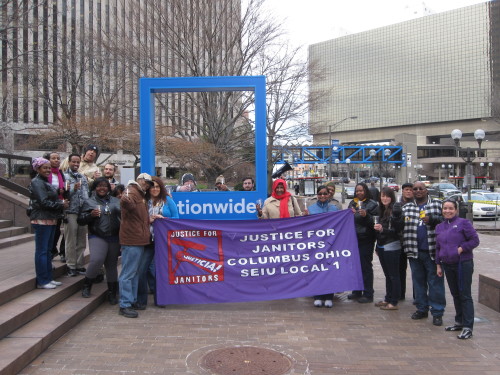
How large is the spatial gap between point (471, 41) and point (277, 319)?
11267 cm

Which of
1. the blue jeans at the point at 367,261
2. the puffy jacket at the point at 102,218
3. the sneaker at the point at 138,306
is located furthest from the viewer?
the blue jeans at the point at 367,261

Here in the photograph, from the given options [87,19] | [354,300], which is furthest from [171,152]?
[354,300]

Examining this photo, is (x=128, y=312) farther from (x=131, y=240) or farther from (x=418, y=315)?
(x=418, y=315)

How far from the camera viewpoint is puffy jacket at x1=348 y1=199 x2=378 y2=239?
6.51m

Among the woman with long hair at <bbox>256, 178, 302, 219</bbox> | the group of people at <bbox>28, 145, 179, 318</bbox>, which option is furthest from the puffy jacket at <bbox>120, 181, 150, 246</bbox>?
the woman with long hair at <bbox>256, 178, 302, 219</bbox>

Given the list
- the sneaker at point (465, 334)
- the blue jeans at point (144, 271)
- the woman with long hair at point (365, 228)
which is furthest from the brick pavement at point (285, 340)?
the woman with long hair at point (365, 228)

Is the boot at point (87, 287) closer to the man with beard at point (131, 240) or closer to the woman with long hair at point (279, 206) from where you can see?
the man with beard at point (131, 240)

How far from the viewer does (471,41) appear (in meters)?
101

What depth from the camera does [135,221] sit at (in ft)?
19.1

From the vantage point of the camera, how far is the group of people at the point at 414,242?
5227 mm

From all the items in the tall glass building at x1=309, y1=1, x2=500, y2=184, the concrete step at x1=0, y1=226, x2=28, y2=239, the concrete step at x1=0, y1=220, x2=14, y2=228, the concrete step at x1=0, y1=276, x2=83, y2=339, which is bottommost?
the concrete step at x1=0, y1=276, x2=83, y2=339

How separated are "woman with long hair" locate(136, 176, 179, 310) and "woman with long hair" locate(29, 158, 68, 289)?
1.18 m

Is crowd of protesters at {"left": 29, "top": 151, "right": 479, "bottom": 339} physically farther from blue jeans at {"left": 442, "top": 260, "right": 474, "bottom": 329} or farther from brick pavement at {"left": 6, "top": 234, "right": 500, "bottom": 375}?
brick pavement at {"left": 6, "top": 234, "right": 500, "bottom": 375}

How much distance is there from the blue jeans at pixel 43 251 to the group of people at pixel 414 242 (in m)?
3.04
